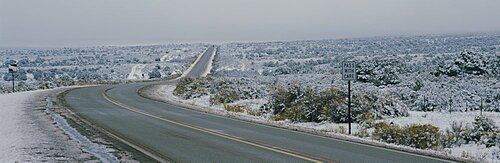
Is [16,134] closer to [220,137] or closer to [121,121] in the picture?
[121,121]

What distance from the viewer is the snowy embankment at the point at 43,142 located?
11680mm

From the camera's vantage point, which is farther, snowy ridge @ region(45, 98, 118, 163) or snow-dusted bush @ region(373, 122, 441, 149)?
snow-dusted bush @ region(373, 122, 441, 149)

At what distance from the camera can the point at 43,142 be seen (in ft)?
45.8

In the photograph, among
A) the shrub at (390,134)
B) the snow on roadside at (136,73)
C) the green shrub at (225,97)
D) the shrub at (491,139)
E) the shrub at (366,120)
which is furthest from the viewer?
the snow on roadside at (136,73)

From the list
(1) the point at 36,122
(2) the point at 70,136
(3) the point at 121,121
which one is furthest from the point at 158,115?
(2) the point at 70,136

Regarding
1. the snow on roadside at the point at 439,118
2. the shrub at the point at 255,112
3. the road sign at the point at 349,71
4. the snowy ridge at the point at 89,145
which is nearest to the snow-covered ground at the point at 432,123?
the snow on roadside at the point at 439,118

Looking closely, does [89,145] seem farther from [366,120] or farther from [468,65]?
[468,65]

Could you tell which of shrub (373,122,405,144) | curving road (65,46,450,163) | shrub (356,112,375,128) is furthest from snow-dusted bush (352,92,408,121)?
curving road (65,46,450,163)

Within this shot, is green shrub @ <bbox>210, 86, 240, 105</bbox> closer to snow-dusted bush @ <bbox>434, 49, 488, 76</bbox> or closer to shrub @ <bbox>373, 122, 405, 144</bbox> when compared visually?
shrub @ <bbox>373, 122, 405, 144</bbox>

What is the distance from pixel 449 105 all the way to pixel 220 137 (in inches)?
578

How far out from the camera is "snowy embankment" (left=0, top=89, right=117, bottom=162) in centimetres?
1168

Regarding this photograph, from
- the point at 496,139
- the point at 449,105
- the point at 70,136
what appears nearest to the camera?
the point at 496,139

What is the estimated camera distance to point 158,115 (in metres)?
22.7

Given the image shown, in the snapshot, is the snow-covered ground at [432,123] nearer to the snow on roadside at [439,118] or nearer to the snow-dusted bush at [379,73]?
the snow on roadside at [439,118]
